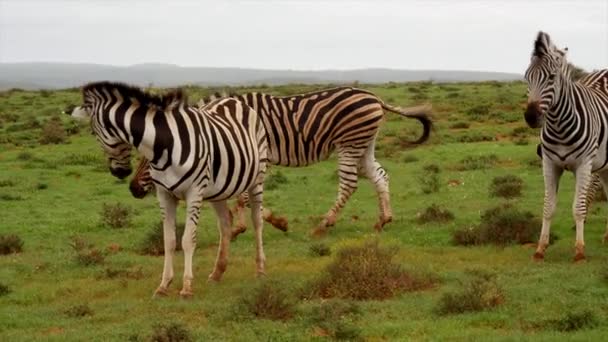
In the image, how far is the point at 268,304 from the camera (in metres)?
8.48

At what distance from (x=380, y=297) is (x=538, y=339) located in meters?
2.30

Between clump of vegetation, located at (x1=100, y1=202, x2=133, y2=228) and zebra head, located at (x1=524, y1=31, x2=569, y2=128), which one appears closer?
zebra head, located at (x1=524, y1=31, x2=569, y2=128)

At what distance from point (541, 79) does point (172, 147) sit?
4.64 metres

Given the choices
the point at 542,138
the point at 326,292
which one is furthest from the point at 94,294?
the point at 542,138

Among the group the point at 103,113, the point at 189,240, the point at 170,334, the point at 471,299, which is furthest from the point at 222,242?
the point at 471,299

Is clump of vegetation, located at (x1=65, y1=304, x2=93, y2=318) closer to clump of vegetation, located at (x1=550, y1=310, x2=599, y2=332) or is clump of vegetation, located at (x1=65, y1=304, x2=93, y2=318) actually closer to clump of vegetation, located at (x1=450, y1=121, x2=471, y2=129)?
clump of vegetation, located at (x1=550, y1=310, x2=599, y2=332)

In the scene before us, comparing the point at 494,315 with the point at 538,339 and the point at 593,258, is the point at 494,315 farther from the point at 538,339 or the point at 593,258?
the point at 593,258

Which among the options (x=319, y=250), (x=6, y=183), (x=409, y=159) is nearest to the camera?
(x=319, y=250)

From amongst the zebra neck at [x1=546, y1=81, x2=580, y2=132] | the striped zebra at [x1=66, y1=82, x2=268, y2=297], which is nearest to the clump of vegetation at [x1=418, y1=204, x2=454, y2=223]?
the zebra neck at [x1=546, y1=81, x2=580, y2=132]

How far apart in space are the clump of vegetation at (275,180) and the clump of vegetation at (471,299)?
11281 millimetres

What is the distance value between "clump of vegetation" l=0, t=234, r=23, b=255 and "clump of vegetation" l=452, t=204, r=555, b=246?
696 centimetres

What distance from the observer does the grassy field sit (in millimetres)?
8008

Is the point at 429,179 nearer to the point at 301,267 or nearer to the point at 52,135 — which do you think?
the point at 301,267

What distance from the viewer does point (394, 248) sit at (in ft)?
34.7
